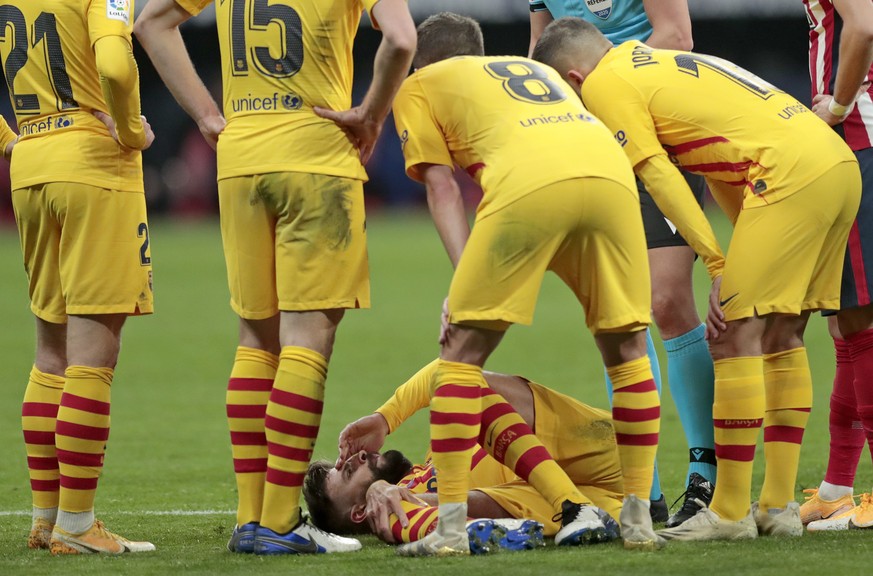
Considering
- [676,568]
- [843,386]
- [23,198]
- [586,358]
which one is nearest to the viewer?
[676,568]

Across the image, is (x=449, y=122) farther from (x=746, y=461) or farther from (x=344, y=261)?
(x=746, y=461)

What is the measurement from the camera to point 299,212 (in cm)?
445

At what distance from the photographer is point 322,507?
4965 millimetres

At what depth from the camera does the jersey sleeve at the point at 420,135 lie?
4.46 meters

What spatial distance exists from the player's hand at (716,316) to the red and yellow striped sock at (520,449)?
733 millimetres

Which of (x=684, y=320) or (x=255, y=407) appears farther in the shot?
(x=684, y=320)

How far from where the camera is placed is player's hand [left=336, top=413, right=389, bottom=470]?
500 cm

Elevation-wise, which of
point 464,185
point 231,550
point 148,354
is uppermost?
point 231,550

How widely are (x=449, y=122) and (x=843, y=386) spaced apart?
6.61ft

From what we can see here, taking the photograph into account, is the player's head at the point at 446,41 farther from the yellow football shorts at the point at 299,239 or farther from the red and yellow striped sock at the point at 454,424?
the red and yellow striped sock at the point at 454,424

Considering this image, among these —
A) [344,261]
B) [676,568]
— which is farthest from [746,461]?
[344,261]

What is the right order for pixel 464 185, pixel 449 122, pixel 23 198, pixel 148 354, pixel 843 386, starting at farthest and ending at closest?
1. pixel 464 185
2. pixel 148 354
3. pixel 843 386
4. pixel 23 198
5. pixel 449 122

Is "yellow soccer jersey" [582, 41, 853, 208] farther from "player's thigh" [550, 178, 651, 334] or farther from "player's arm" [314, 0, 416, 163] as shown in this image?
"player's arm" [314, 0, 416, 163]

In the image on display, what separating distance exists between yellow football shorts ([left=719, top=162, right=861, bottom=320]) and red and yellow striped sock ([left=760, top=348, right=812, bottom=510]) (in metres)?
0.30
